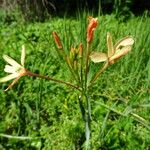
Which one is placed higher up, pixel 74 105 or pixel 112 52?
pixel 112 52

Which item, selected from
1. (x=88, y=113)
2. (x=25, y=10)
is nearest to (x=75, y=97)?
(x=88, y=113)

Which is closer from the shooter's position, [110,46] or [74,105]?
[110,46]

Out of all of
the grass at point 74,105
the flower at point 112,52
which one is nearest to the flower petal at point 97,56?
the flower at point 112,52

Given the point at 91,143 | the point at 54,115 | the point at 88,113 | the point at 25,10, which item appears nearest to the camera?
the point at 88,113

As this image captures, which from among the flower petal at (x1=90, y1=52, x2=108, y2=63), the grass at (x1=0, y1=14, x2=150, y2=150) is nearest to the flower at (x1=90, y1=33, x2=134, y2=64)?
the flower petal at (x1=90, y1=52, x2=108, y2=63)

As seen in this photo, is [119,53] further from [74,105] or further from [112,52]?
[74,105]

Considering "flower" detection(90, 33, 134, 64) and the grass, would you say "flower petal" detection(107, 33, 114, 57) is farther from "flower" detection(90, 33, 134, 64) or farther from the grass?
the grass

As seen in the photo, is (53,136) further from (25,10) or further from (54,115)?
(25,10)

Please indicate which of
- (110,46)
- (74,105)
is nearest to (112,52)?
(110,46)
